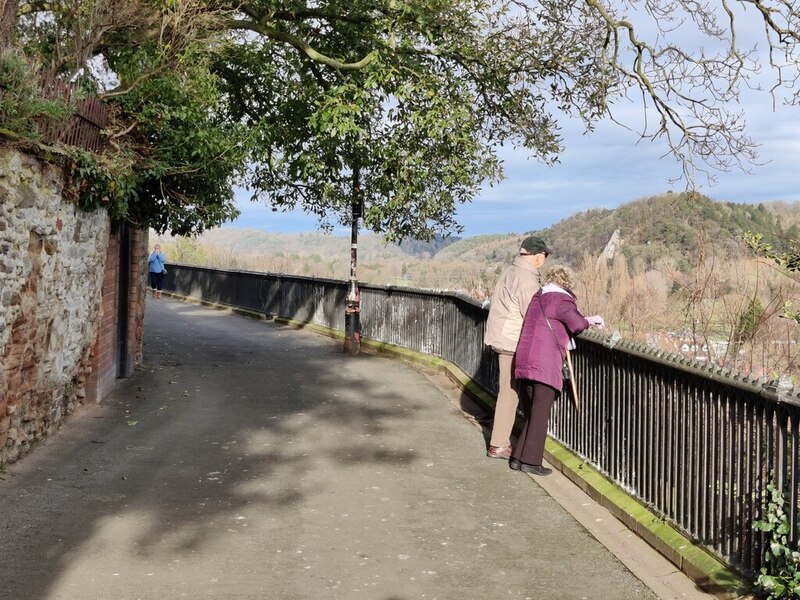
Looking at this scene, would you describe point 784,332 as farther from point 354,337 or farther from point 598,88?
point 354,337

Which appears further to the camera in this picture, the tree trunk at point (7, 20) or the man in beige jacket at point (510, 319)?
the tree trunk at point (7, 20)

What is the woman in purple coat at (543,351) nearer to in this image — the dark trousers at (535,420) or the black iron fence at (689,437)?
the dark trousers at (535,420)

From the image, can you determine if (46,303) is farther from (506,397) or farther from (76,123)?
(506,397)

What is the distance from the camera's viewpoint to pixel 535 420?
816cm

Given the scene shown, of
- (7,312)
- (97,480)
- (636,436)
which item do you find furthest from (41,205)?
(636,436)

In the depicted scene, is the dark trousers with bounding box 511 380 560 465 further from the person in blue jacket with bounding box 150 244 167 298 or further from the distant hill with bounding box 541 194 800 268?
the person in blue jacket with bounding box 150 244 167 298

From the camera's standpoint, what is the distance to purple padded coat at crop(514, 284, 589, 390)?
809 centimetres

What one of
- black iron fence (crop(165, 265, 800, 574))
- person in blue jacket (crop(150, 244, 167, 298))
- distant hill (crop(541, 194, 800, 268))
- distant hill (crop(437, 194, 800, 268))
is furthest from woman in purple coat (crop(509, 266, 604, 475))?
person in blue jacket (crop(150, 244, 167, 298))

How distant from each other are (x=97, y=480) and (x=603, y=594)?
4.47 m

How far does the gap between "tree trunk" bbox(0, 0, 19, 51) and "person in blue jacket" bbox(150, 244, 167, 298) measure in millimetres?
21285

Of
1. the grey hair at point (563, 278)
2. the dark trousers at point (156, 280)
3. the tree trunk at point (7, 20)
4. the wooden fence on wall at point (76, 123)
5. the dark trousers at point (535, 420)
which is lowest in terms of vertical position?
the dark trousers at point (535, 420)

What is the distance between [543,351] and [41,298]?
4546 millimetres

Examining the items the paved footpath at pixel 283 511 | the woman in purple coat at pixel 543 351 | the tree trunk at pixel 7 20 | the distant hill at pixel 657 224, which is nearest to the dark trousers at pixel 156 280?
the distant hill at pixel 657 224

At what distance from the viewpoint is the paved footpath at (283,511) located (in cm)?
547
